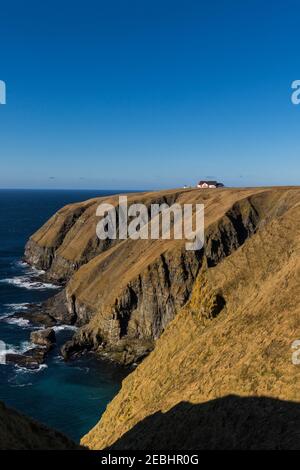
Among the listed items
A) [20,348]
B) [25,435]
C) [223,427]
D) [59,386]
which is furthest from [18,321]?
[25,435]

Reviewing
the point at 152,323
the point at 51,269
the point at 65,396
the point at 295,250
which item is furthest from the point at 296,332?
the point at 51,269

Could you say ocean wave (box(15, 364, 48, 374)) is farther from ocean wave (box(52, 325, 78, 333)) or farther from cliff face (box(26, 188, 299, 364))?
ocean wave (box(52, 325, 78, 333))

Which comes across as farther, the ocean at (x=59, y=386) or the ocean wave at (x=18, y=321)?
the ocean wave at (x=18, y=321)

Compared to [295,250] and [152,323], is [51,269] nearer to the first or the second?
[152,323]

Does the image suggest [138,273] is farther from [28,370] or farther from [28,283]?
[28,283]

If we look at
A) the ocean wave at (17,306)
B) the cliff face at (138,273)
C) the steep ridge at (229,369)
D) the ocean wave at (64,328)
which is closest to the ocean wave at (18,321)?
the ocean wave at (64,328)

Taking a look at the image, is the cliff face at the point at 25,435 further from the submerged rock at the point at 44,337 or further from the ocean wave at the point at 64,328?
the ocean wave at the point at 64,328
